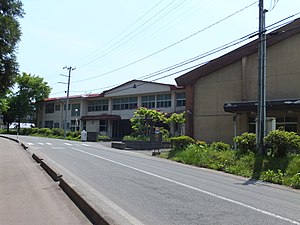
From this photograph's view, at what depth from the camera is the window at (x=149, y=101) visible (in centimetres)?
5091

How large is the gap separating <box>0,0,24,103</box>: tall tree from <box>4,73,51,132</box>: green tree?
231 feet

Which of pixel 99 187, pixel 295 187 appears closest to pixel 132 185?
pixel 99 187

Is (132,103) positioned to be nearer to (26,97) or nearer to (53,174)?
(26,97)

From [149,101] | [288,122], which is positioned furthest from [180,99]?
[288,122]

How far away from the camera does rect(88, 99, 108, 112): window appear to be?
6047 centimetres

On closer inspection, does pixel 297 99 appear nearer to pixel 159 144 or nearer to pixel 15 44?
pixel 159 144

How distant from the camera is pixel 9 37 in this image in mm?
10062

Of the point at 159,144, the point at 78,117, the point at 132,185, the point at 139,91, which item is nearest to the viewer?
the point at 132,185

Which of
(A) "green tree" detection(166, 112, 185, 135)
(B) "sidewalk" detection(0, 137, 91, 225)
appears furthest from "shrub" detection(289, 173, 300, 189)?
(A) "green tree" detection(166, 112, 185, 135)

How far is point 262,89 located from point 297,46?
10805mm

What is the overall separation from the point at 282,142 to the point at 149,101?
34.6 m

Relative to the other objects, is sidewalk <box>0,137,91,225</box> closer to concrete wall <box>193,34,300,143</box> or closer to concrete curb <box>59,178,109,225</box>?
concrete curb <box>59,178,109,225</box>

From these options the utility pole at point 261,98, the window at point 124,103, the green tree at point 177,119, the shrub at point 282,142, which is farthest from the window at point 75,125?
the shrub at point 282,142

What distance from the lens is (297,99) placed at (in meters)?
25.4
